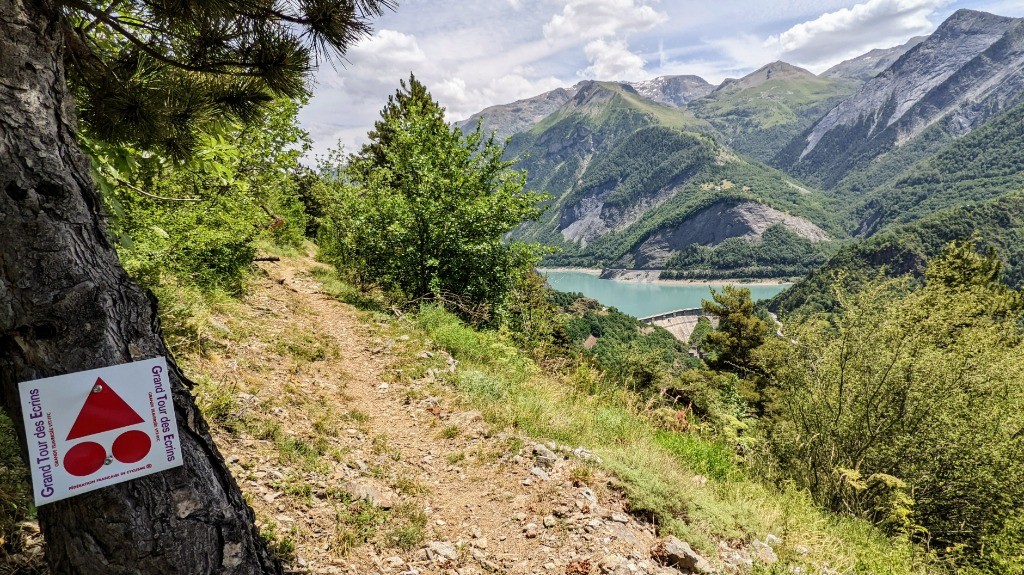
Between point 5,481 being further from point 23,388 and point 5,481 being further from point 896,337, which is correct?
point 896,337

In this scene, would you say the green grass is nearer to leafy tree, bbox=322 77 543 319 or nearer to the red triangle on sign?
leafy tree, bbox=322 77 543 319

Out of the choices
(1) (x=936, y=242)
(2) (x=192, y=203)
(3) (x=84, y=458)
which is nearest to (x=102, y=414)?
(3) (x=84, y=458)

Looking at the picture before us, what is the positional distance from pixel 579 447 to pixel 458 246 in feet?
22.0

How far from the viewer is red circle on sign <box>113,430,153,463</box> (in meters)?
1.77

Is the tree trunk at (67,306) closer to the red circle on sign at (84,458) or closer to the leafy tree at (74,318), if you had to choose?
the leafy tree at (74,318)

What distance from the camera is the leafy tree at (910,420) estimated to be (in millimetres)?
7484

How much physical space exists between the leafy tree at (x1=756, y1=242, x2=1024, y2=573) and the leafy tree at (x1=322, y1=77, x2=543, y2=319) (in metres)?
7.29

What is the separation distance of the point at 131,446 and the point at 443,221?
936 cm

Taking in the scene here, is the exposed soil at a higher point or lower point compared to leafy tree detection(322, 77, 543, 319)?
lower

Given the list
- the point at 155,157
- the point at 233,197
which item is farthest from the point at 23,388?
the point at 233,197

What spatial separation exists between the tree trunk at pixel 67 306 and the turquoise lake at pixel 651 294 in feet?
431

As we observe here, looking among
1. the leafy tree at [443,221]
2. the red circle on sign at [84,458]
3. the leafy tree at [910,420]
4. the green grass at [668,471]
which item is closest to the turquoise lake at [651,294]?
the leafy tree at [443,221]

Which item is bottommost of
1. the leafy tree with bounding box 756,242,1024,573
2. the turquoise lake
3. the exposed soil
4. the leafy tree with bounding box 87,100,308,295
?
the turquoise lake

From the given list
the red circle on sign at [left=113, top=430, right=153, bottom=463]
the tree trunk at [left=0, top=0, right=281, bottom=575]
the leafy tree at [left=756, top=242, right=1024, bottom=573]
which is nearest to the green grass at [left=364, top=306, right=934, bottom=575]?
the leafy tree at [left=756, top=242, right=1024, bottom=573]
